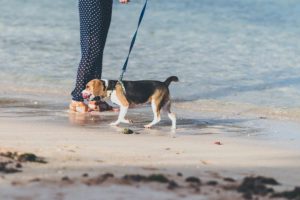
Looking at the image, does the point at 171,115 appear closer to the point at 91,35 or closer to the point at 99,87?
the point at 99,87

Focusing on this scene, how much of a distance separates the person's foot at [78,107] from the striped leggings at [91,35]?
1.9 inches

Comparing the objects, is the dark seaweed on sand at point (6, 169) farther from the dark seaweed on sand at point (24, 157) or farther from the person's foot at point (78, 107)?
the person's foot at point (78, 107)

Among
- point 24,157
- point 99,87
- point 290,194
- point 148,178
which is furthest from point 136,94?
point 290,194

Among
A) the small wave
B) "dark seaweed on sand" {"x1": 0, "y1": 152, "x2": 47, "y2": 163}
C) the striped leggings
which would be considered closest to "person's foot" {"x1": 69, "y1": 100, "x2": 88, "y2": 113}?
the striped leggings

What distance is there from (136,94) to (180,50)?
7.03 metres

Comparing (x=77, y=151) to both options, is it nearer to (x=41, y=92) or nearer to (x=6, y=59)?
(x=41, y=92)

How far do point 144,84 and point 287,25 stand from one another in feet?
40.4

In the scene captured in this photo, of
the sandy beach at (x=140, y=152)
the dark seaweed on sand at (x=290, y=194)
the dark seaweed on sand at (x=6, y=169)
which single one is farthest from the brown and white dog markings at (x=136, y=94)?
the dark seaweed on sand at (x=290, y=194)

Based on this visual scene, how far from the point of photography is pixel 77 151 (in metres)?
6.02

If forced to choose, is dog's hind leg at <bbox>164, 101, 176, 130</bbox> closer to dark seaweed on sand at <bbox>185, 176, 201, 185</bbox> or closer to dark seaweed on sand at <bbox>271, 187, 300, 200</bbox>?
dark seaweed on sand at <bbox>185, 176, 201, 185</bbox>

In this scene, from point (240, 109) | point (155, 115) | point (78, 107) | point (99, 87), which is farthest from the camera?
point (240, 109)

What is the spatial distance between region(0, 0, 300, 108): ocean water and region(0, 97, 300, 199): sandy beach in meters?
1.95

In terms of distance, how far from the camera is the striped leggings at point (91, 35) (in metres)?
8.35

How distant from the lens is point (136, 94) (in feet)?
25.7
